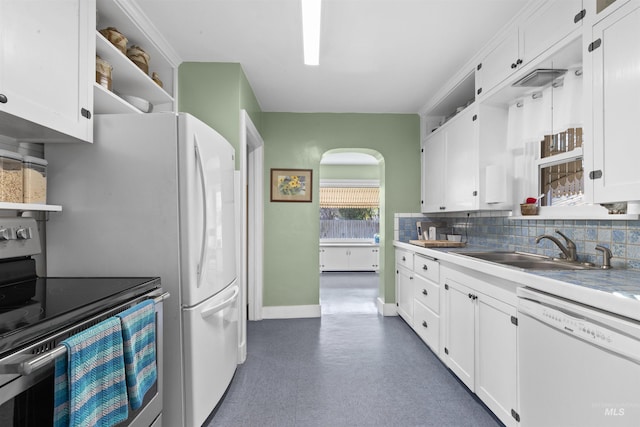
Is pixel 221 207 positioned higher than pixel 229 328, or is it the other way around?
pixel 221 207

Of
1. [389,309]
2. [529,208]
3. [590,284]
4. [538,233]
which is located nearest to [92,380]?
[590,284]

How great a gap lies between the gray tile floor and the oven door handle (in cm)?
134

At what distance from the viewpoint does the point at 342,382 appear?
236cm

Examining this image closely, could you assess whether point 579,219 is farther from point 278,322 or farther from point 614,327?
point 278,322

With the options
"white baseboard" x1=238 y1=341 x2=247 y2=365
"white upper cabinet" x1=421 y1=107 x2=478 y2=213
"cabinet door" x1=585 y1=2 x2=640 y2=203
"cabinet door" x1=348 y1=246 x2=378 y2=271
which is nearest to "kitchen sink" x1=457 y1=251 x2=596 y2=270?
"white upper cabinet" x1=421 y1=107 x2=478 y2=213

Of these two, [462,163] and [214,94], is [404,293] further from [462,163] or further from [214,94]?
[214,94]

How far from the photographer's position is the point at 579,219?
1.98 meters

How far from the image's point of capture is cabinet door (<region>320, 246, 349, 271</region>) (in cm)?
701

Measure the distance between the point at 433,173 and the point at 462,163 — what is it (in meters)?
0.75

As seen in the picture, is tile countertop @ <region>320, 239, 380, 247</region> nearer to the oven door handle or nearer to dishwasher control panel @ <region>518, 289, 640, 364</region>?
dishwasher control panel @ <region>518, 289, 640, 364</region>

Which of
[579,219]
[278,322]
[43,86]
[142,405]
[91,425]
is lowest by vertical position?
[278,322]

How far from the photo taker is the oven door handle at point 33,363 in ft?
2.53

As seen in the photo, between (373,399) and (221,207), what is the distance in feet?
5.40

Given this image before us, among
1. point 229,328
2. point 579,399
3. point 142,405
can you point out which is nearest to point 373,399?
point 229,328
